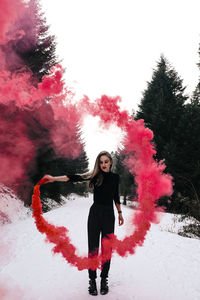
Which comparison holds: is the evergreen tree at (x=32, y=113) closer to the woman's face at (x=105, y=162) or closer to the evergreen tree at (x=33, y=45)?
the evergreen tree at (x=33, y=45)

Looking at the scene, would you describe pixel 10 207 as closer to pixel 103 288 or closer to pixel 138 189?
pixel 103 288

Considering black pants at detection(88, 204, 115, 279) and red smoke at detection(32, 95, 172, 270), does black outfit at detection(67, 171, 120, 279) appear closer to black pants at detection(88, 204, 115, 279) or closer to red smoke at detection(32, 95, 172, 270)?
black pants at detection(88, 204, 115, 279)

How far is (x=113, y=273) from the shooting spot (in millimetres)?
4641

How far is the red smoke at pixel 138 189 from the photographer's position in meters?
3.80

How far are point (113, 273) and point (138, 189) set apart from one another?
1.96 m

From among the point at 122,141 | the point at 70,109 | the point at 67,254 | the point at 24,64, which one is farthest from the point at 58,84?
the point at 24,64

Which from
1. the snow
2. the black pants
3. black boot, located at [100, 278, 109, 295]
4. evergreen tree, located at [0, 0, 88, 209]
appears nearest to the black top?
the black pants

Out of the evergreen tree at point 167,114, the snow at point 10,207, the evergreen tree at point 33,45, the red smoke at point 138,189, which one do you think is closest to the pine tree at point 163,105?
→ the evergreen tree at point 167,114

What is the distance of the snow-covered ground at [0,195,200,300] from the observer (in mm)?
3703

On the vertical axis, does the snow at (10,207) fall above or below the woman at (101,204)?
below

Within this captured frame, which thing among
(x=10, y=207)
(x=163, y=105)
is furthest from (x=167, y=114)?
(x=10, y=207)

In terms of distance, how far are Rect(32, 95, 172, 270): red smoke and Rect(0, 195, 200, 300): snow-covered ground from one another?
38cm

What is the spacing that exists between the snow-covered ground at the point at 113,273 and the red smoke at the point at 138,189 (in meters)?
0.38

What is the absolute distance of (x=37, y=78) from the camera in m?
11.1
